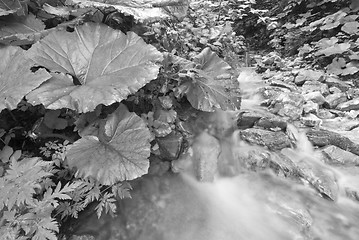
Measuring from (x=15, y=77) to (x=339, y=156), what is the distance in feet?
8.49

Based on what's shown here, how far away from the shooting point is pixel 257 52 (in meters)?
5.52

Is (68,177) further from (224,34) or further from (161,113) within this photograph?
(224,34)

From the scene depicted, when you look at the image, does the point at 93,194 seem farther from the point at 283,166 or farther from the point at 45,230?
the point at 283,166

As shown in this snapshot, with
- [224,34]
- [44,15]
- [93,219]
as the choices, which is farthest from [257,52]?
[93,219]

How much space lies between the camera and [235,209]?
2.11 meters

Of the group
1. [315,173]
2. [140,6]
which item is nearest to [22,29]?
[140,6]

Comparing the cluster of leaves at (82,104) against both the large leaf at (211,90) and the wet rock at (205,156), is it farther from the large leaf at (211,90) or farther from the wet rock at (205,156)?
the wet rock at (205,156)

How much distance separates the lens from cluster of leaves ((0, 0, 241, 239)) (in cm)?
132

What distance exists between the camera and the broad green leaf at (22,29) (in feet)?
5.70

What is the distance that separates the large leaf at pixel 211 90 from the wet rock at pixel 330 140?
34.8 inches

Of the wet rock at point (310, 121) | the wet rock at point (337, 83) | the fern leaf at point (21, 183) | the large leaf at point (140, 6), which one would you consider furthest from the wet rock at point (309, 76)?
the fern leaf at point (21, 183)

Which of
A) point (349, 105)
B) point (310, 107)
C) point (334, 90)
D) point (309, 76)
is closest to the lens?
point (310, 107)

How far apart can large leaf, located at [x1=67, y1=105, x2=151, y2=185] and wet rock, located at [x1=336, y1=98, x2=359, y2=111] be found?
2780mm

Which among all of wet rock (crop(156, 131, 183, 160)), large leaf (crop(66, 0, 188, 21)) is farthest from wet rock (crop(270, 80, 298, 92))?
wet rock (crop(156, 131, 183, 160))
